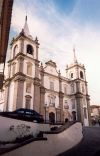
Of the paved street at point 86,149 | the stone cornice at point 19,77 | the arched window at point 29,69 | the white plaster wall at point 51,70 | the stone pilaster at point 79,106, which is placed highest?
the white plaster wall at point 51,70

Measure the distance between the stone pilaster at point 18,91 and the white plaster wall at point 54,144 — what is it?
15369mm

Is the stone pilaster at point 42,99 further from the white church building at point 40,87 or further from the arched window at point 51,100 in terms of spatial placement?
the arched window at point 51,100

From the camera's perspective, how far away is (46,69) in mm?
40719

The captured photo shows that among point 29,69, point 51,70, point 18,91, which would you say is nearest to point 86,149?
point 18,91

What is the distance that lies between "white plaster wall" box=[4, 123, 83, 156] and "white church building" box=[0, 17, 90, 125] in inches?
632

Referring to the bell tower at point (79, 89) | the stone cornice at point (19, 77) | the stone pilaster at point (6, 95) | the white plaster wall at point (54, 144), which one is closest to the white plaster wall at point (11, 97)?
the stone pilaster at point (6, 95)

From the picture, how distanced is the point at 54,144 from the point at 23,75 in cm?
2103

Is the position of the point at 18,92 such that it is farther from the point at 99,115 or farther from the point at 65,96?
the point at 99,115

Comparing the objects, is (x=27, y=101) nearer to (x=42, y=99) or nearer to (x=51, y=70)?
(x=42, y=99)

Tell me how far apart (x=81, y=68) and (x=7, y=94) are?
75.4ft

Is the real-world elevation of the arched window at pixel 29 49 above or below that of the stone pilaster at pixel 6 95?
above

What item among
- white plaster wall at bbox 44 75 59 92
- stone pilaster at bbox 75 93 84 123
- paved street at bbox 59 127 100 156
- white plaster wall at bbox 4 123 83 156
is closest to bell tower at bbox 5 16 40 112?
white plaster wall at bbox 44 75 59 92

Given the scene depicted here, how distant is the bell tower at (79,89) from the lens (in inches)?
1667

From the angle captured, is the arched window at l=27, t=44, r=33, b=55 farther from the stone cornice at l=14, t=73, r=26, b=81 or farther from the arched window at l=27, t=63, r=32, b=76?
the stone cornice at l=14, t=73, r=26, b=81
